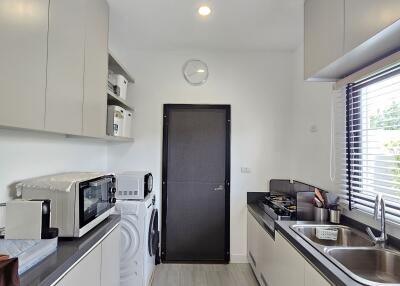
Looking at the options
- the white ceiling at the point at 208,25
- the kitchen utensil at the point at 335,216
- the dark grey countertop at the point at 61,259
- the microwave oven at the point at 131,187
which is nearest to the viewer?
the dark grey countertop at the point at 61,259

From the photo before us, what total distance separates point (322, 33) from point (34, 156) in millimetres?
2155

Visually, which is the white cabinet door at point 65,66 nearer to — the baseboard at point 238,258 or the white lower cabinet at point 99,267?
the white lower cabinet at point 99,267

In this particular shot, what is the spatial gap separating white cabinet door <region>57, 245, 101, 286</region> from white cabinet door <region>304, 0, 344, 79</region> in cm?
185

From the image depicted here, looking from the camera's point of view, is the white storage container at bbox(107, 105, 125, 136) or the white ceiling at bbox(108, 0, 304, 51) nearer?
the white ceiling at bbox(108, 0, 304, 51)

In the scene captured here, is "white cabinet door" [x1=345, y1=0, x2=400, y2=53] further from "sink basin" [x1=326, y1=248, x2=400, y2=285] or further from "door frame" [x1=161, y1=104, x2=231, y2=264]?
"door frame" [x1=161, y1=104, x2=231, y2=264]

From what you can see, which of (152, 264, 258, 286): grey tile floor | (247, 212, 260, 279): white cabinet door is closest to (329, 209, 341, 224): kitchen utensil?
(247, 212, 260, 279): white cabinet door

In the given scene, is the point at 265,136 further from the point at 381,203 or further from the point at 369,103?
the point at 381,203

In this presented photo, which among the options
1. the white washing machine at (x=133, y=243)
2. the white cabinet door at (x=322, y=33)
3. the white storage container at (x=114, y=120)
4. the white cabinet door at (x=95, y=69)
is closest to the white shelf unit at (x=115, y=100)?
the white storage container at (x=114, y=120)

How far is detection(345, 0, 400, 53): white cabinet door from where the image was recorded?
127cm

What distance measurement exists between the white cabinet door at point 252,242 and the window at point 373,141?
3.90 feet

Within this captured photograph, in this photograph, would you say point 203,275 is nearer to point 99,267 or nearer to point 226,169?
point 226,169

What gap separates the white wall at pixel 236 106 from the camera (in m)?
3.74

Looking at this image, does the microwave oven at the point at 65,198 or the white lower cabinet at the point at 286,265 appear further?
the white lower cabinet at the point at 286,265

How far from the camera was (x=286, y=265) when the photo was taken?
2.09 metres
